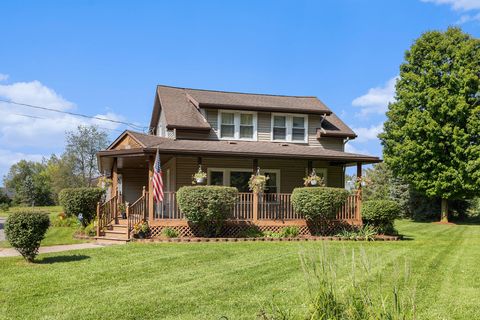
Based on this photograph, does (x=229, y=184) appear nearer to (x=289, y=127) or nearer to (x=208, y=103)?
(x=208, y=103)

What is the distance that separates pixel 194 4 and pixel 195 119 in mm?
7437

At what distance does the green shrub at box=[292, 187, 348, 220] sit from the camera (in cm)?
1567

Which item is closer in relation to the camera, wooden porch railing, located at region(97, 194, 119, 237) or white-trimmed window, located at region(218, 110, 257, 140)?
wooden porch railing, located at region(97, 194, 119, 237)

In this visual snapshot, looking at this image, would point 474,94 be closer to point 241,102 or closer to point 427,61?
point 427,61

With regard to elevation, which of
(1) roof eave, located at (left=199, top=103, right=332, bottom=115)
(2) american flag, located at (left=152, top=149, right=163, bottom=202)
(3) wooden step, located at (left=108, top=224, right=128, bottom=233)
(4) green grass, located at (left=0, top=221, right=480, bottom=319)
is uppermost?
(1) roof eave, located at (left=199, top=103, right=332, bottom=115)

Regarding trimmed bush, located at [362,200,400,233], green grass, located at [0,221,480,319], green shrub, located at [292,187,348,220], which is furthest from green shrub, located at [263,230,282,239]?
trimmed bush, located at [362,200,400,233]

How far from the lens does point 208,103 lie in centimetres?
1934

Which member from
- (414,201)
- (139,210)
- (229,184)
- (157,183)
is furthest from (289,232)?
(414,201)

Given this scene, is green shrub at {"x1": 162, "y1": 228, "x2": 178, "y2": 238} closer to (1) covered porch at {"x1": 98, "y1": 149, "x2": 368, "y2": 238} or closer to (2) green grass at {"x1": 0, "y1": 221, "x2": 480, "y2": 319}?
(1) covered porch at {"x1": 98, "y1": 149, "x2": 368, "y2": 238}

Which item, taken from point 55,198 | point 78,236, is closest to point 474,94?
point 78,236

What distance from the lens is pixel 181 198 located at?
14.7 meters

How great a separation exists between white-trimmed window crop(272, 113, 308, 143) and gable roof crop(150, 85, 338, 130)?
491 mm

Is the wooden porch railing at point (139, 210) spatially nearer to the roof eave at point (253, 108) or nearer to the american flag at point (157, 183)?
the american flag at point (157, 183)

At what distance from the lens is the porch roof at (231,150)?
51.3 feet
